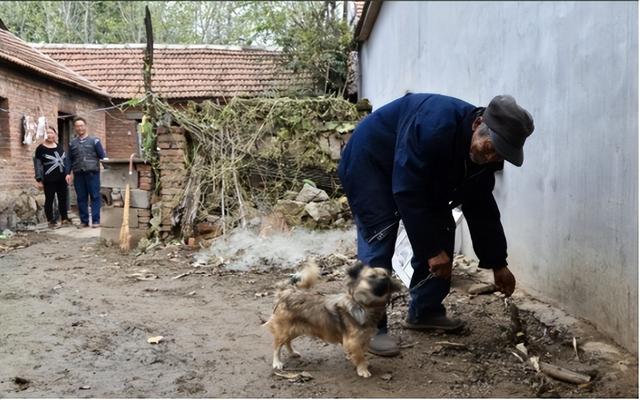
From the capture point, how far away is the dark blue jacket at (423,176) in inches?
114

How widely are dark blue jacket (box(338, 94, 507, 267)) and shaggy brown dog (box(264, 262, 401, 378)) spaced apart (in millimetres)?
344

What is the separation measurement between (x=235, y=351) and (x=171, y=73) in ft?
51.9

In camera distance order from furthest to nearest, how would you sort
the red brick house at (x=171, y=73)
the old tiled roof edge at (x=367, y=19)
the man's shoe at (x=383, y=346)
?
the red brick house at (x=171, y=73)
the old tiled roof edge at (x=367, y=19)
the man's shoe at (x=383, y=346)

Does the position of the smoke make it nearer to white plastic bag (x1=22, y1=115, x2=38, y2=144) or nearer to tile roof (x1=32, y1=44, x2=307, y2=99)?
white plastic bag (x1=22, y1=115, x2=38, y2=144)

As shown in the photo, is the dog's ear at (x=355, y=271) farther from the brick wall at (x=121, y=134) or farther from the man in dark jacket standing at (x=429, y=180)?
the brick wall at (x=121, y=134)

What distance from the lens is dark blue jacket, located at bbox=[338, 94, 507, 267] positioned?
2900 mm

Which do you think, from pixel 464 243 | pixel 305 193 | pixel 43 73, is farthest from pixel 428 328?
pixel 43 73

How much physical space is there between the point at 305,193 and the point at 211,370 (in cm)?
454

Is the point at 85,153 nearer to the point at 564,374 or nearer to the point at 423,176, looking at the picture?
the point at 423,176

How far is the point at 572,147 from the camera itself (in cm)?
353

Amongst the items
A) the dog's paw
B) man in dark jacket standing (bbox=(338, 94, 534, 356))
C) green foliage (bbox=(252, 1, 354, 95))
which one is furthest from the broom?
green foliage (bbox=(252, 1, 354, 95))

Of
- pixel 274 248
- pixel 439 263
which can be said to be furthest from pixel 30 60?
pixel 439 263

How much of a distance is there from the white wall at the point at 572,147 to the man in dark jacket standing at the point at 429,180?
0.53m

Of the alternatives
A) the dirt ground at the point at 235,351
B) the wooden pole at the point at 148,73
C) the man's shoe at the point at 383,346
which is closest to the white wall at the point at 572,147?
the dirt ground at the point at 235,351
